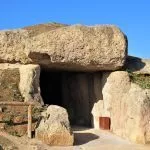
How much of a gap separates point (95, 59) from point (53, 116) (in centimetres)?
426

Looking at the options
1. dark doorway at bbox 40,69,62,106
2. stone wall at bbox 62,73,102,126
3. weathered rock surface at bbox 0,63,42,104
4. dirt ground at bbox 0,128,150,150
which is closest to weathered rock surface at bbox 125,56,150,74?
stone wall at bbox 62,73,102,126

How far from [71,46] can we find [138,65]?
383 centimetres

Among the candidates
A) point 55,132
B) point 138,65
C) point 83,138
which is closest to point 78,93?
point 138,65

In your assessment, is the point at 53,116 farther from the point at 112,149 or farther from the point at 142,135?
the point at 142,135

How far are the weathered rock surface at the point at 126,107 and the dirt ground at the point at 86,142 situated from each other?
462 mm

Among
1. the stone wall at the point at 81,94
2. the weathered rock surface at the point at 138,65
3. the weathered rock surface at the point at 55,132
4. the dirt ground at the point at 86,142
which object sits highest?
the weathered rock surface at the point at 138,65

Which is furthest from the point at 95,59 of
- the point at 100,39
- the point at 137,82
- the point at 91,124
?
the point at 91,124

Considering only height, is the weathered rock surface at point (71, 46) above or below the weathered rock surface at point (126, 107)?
above

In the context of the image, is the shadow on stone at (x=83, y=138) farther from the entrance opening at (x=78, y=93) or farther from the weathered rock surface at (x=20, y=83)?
the entrance opening at (x=78, y=93)

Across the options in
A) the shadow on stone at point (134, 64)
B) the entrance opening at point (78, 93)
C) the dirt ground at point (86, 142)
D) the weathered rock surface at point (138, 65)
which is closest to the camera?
the dirt ground at point (86, 142)

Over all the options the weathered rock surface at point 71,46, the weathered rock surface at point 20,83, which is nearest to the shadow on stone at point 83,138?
the weathered rock surface at point 20,83

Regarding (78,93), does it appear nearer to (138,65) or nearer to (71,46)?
(138,65)

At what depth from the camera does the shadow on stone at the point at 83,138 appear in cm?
1760

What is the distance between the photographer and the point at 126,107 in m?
19.4
